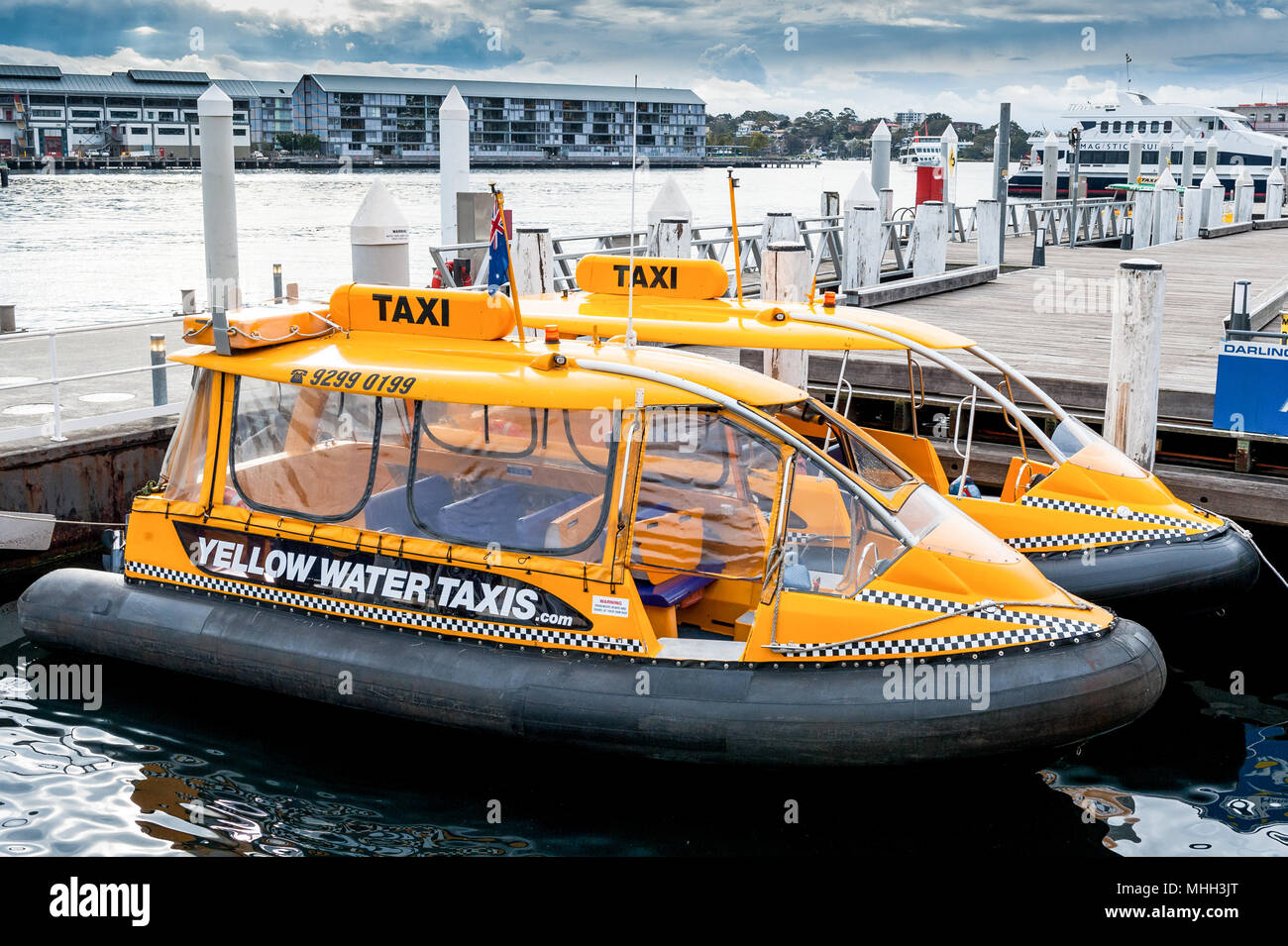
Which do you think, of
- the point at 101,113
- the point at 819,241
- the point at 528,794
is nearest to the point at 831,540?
the point at 528,794

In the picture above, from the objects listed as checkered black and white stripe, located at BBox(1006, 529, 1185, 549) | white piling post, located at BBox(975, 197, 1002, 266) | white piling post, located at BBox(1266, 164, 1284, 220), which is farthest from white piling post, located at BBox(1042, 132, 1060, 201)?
checkered black and white stripe, located at BBox(1006, 529, 1185, 549)

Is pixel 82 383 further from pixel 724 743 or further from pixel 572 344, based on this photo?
pixel 724 743

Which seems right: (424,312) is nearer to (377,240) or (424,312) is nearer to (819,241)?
(377,240)

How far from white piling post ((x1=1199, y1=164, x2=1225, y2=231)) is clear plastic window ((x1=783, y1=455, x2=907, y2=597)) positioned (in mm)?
27040

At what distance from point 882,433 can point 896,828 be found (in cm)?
366

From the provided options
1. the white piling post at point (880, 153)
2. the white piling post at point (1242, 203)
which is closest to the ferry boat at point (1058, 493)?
the white piling post at point (880, 153)

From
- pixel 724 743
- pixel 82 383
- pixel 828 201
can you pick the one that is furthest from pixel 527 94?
pixel 724 743

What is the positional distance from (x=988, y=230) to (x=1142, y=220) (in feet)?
27.5

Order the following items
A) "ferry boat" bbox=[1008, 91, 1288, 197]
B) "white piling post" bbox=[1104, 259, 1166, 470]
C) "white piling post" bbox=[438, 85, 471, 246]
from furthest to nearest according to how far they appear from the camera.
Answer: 1. "ferry boat" bbox=[1008, 91, 1288, 197]
2. "white piling post" bbox=[438, 85, 471, 246]
3. "white piling post" bbox=[1104, 259, 1166, 470]

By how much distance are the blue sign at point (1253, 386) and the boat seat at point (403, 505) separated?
6321 millimetres

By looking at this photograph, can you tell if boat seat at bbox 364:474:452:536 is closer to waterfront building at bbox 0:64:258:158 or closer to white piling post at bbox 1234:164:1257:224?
white piling post at bbox 1234:164:1257:224

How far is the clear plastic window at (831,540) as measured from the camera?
6.73 metres

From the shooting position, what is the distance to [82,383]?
13195mm

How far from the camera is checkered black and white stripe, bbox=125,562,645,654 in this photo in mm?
6961
